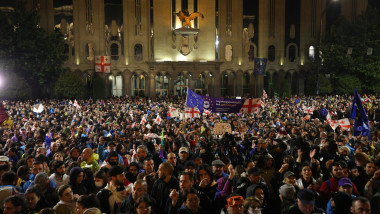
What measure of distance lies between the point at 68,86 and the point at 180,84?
47.3ft

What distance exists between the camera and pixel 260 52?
4753 cm

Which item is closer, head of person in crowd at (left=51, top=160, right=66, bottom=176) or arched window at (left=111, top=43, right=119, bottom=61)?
head of person in crowd at (left=51, top=160, right=66, bottom=176)

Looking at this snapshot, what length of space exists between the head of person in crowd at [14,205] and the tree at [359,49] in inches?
1670

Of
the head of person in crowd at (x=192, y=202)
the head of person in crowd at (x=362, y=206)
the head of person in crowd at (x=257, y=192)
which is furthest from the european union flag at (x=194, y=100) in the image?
the head of person in crowd at (x=362, y=206)

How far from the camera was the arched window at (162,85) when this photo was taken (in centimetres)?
4650

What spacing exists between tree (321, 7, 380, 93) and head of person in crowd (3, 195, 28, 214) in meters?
42.4

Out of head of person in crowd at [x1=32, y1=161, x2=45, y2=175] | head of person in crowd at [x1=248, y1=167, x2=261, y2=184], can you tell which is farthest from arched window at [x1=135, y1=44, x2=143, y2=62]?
head of person in crowd at [x1=248, y1=167, x2=261, y2=184]

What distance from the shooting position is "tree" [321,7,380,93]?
4212cm

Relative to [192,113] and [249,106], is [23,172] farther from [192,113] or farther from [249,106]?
[192,113]

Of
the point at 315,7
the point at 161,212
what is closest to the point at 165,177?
the point at 161,212

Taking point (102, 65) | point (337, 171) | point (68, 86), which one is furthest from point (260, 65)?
point (337, 171)

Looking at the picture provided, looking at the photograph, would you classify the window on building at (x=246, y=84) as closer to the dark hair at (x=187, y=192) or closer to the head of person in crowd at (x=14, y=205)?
the dark hair at (x=187, y=192)

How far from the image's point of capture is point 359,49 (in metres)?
42.6

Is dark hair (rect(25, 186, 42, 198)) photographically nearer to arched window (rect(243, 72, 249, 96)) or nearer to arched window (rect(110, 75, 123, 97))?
arched window (rect(110, 75, 123, 97))
